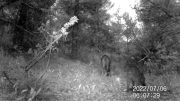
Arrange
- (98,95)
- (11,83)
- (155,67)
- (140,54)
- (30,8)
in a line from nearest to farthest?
(11,83)
(98,95)
(155,67)
(30,8)
(140,54)

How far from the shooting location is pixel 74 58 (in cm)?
1454

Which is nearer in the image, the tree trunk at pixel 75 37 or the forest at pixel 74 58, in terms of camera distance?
the forest at pixel 74 58

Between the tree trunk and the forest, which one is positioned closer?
the forest

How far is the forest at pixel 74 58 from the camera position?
17.7 feet

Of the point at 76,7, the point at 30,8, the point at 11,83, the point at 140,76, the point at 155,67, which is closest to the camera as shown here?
the point at 11,83

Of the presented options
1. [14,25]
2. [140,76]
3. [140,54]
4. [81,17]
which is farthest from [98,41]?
[140,76]

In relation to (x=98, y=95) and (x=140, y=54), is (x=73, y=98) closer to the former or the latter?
(x=98, y=95)

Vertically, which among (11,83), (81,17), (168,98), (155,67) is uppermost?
(81,17)

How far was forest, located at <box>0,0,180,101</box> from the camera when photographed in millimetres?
5401

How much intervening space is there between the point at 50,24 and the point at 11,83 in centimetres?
523

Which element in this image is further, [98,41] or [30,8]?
[98,41]

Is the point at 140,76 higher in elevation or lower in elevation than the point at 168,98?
higher

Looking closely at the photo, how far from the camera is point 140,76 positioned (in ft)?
21.8

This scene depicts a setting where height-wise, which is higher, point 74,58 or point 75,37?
point 75,37
